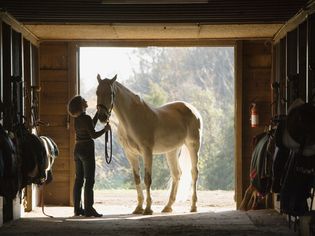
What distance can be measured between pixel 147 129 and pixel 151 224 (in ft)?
5.92

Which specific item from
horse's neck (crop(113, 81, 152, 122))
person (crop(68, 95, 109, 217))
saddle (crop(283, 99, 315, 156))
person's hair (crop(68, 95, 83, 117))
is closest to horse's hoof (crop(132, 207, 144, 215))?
person (crop(68, 95, 109, 217))

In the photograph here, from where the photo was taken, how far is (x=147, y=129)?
8.45 metres

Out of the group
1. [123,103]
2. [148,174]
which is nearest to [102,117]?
[123,103]

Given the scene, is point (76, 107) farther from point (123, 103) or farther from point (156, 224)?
point (156, 224)

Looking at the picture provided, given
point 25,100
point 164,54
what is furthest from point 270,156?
point 164,54

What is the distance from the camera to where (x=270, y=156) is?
6.44m

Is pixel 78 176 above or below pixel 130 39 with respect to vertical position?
below

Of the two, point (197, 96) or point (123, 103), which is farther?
point (197, 96)

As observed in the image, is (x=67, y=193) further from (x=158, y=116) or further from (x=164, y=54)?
→ (x=164, y=54)

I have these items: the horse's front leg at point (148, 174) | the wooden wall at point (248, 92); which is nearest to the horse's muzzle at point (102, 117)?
the horse's front leg at point (148, 174)

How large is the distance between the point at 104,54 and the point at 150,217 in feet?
53.1

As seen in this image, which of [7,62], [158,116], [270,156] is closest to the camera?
[270,156]

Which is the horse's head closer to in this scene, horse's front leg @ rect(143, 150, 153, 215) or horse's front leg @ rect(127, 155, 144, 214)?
horse's front leg @ rect(143, 150, 153, 215)

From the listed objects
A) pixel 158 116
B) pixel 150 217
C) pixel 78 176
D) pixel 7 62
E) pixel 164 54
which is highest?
pixel 164 54
